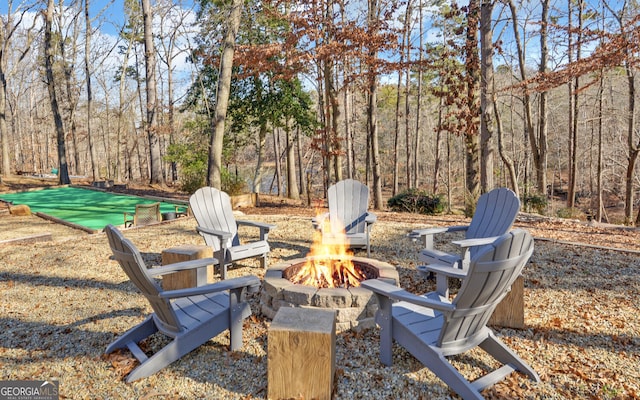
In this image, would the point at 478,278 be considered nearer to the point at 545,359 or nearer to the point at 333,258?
the point at 545,359

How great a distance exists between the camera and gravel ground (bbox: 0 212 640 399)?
80.3 inches

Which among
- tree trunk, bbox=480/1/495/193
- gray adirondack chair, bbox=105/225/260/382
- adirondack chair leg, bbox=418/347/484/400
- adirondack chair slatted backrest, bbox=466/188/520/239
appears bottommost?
adirondack chair leg, bbox=418/347/484/400

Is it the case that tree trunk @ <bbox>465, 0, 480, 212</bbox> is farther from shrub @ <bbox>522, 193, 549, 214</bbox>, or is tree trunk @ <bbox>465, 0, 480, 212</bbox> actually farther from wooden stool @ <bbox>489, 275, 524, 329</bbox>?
wooden stool @ <bbox>489, 275, 524, 329</bbox>

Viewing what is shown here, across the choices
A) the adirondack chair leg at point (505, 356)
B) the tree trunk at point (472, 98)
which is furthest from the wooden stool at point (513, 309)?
the tree trunk at point (472, 98)

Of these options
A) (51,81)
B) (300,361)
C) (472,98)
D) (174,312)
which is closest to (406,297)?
(300,361)

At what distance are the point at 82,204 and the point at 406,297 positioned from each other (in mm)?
10954

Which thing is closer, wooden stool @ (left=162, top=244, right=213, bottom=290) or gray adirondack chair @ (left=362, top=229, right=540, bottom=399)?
gray adirondack chair @ (left=362, top=229, right=540, bottom=399)

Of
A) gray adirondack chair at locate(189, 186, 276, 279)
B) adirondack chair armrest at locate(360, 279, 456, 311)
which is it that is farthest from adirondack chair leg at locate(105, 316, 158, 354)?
adirondack chair armrest at locate(360, 279, 456, 311)

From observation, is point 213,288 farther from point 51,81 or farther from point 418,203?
point 51,81

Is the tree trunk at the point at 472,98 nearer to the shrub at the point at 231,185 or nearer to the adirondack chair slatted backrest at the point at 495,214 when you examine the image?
the adirondack chair slatted backrest at the point at 495,214

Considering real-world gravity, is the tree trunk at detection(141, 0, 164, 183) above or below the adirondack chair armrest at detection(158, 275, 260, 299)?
above

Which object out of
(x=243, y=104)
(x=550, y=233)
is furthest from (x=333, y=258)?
(x=243, y=104)

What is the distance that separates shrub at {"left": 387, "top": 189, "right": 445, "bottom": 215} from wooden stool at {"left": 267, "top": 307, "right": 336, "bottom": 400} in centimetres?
778

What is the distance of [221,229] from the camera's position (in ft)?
13.6
